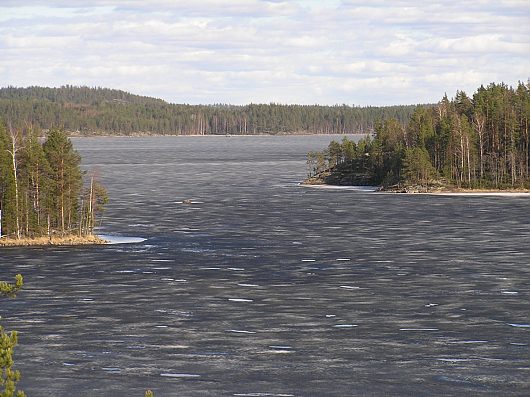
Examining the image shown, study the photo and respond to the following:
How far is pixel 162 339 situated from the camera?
32625 millimetres

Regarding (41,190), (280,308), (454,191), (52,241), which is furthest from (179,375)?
(454,191)

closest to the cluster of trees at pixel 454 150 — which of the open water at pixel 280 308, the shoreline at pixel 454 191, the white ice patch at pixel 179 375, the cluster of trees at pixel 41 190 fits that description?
the shoreline at pixel 454 191

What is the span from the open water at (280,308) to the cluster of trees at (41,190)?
3468mm

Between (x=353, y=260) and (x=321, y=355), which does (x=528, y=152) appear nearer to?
(x=353, y=260)

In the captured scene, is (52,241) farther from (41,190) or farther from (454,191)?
(454,191)

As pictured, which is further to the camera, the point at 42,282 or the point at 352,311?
the point at 42,282

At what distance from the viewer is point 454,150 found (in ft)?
396

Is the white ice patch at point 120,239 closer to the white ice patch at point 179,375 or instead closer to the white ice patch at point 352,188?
the white ice patch at point 179,375

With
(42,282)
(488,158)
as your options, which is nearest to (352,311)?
(42,282)

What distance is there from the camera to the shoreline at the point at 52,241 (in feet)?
201

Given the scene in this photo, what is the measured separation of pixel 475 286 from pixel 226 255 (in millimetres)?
15480

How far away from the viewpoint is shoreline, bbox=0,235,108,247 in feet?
201

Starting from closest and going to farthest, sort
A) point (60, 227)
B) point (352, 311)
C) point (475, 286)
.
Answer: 1. point (352, 311)
2. point (475, 286)
3. point (60, 227)

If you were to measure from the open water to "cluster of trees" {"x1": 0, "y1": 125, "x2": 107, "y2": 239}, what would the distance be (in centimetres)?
347
